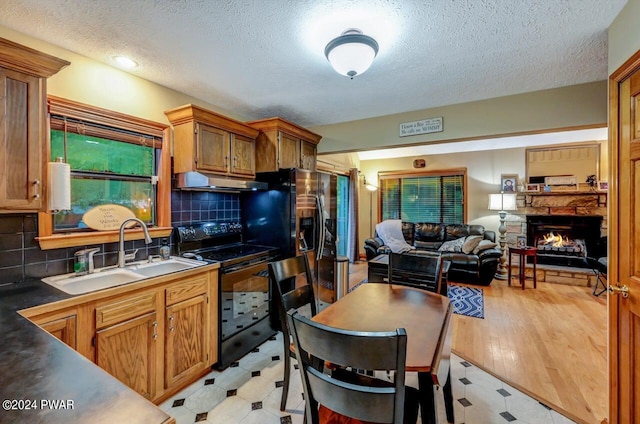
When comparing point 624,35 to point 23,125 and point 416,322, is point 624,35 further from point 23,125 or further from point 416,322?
point 23,125

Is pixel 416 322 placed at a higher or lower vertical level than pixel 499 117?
lower

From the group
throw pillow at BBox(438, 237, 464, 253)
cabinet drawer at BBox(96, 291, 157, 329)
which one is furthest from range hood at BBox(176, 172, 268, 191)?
throw pillow at BBox(438, 237, 464, 253)

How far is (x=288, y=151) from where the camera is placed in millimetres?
3346

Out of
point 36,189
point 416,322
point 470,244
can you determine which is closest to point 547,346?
point 416,322

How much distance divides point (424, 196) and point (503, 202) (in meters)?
1.71

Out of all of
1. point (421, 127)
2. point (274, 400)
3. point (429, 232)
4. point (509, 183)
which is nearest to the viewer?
point (274, 400)

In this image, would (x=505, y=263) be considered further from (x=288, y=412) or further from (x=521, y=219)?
(x=288, y=412)

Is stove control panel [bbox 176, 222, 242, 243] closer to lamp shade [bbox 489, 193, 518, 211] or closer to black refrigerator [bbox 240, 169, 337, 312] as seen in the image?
black refrigerator [bbox 240, 169, 337, 312]

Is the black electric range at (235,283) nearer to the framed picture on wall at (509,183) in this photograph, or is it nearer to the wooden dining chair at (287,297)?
the wooden dining chair at (287,297)

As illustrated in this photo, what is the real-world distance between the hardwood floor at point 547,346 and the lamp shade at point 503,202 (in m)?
1.78

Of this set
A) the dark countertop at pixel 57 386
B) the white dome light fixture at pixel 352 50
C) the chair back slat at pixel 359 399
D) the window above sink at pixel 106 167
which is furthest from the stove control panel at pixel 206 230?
the chair back slat at pixel 359 399

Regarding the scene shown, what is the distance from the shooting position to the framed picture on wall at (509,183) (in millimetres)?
5941

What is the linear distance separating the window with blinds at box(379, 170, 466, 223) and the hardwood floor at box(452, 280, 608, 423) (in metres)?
2.65

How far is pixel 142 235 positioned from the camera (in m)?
2.48
